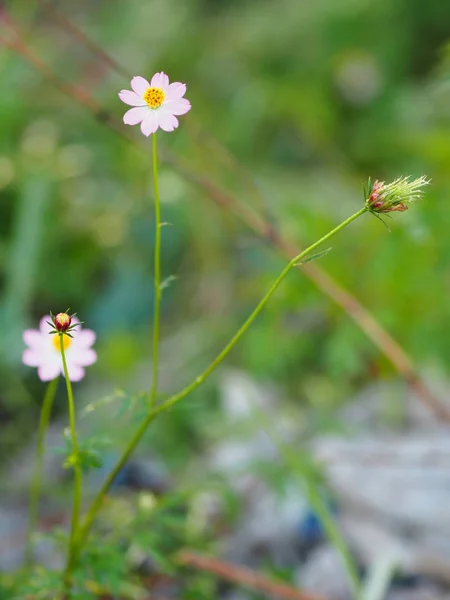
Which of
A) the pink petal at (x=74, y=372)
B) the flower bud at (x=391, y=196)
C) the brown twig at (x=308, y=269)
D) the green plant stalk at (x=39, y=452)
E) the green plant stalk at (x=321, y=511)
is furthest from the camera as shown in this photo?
the brown twig at (x=308, y=269)

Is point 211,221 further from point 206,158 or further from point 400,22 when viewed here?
point 400,22

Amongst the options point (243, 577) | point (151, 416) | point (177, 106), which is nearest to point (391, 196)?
point (177, 106)

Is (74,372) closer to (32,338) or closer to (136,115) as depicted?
(32,338)

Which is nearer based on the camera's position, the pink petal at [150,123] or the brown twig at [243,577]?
the pink petal at [150,123]

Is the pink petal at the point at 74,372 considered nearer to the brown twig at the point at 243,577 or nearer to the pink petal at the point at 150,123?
the pink petal at the point at 150,123

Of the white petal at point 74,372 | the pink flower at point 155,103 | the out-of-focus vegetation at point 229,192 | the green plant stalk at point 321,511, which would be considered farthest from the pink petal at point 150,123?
the green plant stalk at point 321,511

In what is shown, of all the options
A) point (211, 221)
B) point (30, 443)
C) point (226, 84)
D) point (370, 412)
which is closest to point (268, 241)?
point (370, 412)

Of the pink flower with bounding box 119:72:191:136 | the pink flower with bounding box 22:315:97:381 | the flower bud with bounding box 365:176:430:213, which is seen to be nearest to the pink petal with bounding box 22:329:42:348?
the pink flower with bounding box 22:315:97:381
